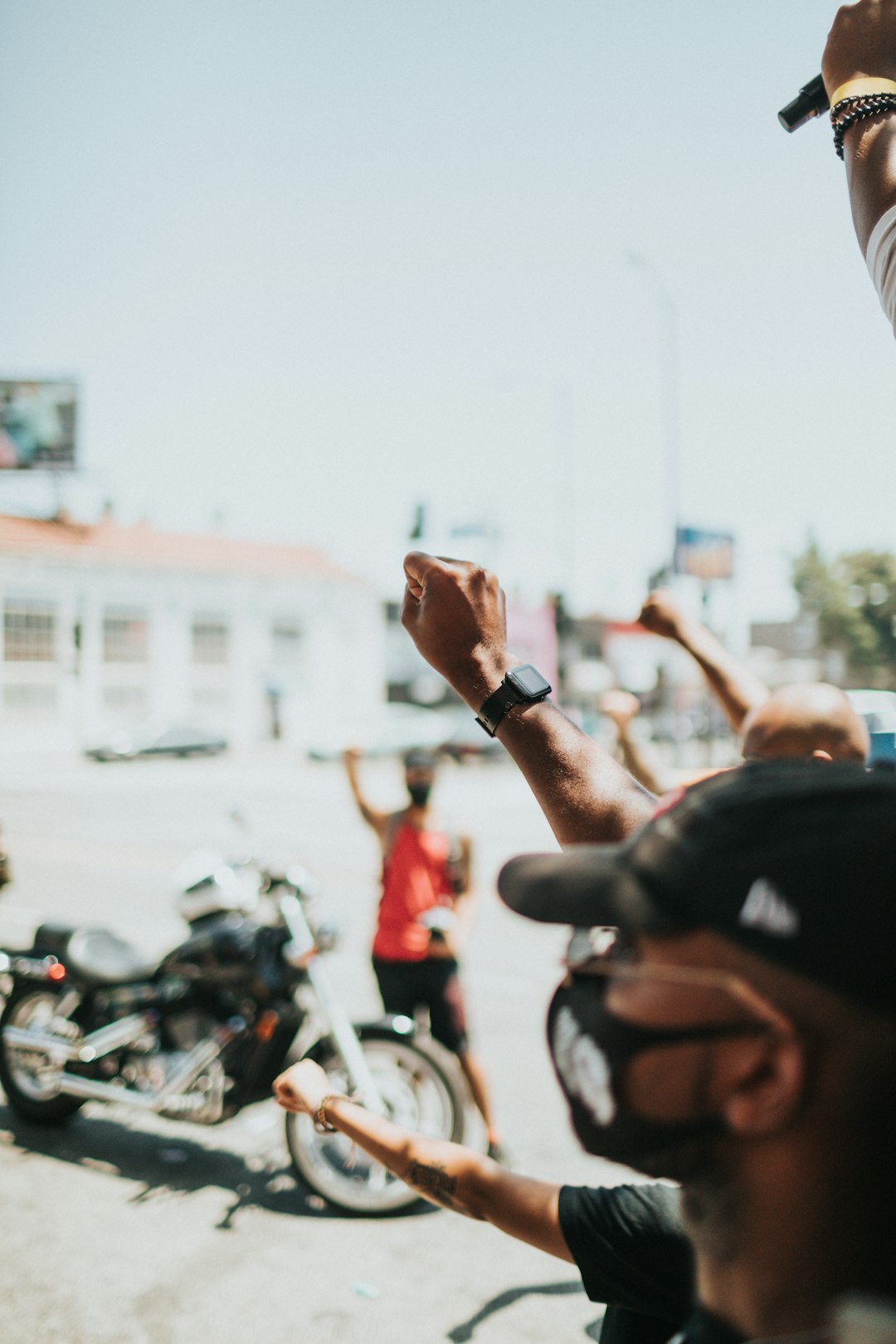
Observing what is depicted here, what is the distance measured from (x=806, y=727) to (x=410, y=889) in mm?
2537

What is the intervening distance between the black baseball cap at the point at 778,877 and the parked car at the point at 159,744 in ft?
117

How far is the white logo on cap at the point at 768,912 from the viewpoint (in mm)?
780

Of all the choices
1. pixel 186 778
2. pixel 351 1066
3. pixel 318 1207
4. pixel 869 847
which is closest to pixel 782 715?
pixel 869 847

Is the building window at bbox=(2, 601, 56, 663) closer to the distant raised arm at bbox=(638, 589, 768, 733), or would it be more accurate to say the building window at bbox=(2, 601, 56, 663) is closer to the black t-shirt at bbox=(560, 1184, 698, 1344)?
the distant raised arm at bbox=(638, 589, 768, 733)

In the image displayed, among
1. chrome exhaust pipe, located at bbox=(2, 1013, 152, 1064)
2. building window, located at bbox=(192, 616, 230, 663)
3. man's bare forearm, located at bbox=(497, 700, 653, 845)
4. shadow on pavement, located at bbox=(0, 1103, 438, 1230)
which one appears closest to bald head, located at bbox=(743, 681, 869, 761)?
man's bare forearm, located at bbox=(497, 700, 653, 845)

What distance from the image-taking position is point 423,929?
452 cm

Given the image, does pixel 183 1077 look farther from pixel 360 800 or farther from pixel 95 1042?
pixel 360 800

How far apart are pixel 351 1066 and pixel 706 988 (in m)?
3.34

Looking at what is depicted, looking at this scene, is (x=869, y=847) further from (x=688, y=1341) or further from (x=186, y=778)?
(x=186, y=778)

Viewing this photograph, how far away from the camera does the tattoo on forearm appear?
5.59 feet

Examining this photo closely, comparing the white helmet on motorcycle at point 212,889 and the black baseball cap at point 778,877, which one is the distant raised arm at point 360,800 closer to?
the white helmet on motorcycle at point 212,889

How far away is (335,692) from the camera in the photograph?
45312 mm

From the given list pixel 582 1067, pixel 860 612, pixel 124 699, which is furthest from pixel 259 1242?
pixel 124 699

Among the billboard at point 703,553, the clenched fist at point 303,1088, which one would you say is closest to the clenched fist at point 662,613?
the clenched fist at point 303,1088
